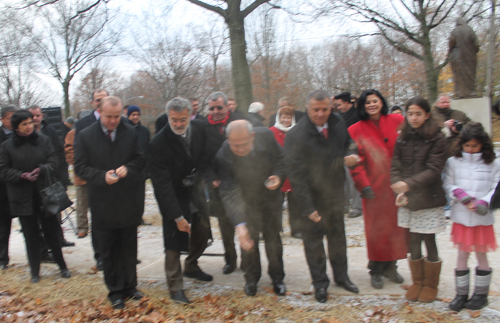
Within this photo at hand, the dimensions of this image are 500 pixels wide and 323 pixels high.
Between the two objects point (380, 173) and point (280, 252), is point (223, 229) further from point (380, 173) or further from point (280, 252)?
point (380, 173)

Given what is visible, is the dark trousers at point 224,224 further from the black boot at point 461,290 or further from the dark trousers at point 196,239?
the black boot at point 461,290

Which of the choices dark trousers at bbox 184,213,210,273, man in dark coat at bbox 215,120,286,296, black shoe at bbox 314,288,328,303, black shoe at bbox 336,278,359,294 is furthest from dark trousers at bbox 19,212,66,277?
black shoe at bbox 336,278,359,294

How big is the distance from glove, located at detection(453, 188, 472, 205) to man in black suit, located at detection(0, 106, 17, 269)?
212 inches

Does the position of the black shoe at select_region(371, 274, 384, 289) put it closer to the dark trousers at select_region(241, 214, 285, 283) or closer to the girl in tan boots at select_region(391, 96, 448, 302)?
the girl in tan boots at select_region(391, 96, 448, 302)

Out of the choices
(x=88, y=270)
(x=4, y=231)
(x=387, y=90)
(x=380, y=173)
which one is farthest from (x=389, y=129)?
(x=387, y=90)

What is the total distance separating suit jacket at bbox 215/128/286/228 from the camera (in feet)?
13.1

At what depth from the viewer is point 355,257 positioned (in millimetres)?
5113

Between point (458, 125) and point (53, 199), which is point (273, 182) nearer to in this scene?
point (53, 199)

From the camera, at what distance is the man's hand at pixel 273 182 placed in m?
3.85

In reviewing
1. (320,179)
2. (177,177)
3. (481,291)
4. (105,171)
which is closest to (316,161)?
(320,179)

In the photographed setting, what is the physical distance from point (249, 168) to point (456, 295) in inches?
82.2

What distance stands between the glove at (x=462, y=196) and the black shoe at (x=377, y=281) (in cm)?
119

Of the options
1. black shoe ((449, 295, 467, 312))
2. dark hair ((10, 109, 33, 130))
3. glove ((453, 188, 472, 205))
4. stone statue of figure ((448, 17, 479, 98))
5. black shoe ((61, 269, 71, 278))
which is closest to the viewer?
glove ((453, 188, 472, 205))

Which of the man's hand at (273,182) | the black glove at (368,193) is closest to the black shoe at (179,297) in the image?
the man's hand at (273,182)
